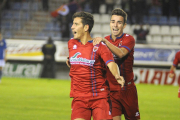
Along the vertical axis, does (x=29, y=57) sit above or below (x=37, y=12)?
below

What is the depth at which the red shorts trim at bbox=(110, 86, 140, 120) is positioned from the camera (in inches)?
245

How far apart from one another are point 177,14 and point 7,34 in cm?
1147

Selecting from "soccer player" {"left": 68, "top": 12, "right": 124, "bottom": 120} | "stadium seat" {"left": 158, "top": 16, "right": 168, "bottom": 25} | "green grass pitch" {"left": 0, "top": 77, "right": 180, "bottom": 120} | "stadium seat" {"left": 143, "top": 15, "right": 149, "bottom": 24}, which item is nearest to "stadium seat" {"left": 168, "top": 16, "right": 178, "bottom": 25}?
"stadium seat" {"left": 158, "top": 16, "right": 168, "bottom": 25}

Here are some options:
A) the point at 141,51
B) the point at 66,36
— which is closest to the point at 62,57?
the point at 66,36

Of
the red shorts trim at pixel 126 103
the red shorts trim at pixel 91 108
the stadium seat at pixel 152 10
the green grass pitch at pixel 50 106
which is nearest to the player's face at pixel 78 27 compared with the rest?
the red shorts trim at pixel 91 108

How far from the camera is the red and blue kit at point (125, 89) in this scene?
20.3 feet

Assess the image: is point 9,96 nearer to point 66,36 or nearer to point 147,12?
point 66,36

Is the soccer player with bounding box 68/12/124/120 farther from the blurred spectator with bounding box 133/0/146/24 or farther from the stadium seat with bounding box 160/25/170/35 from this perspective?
the stadium seat with bounding box 160/25/170/35

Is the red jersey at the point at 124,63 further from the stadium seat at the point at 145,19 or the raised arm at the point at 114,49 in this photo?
the stadium seat at the point at 145,19

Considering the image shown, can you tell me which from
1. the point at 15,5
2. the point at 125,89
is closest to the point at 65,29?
the point at 15,5

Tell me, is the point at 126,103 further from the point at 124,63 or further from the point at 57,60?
the point at 57,60

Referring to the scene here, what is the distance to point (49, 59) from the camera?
22422 millimetres

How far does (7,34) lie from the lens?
26.2 m

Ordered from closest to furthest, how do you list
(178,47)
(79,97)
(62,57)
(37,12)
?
(79,97), (178,47), (62,57), (37,12)
